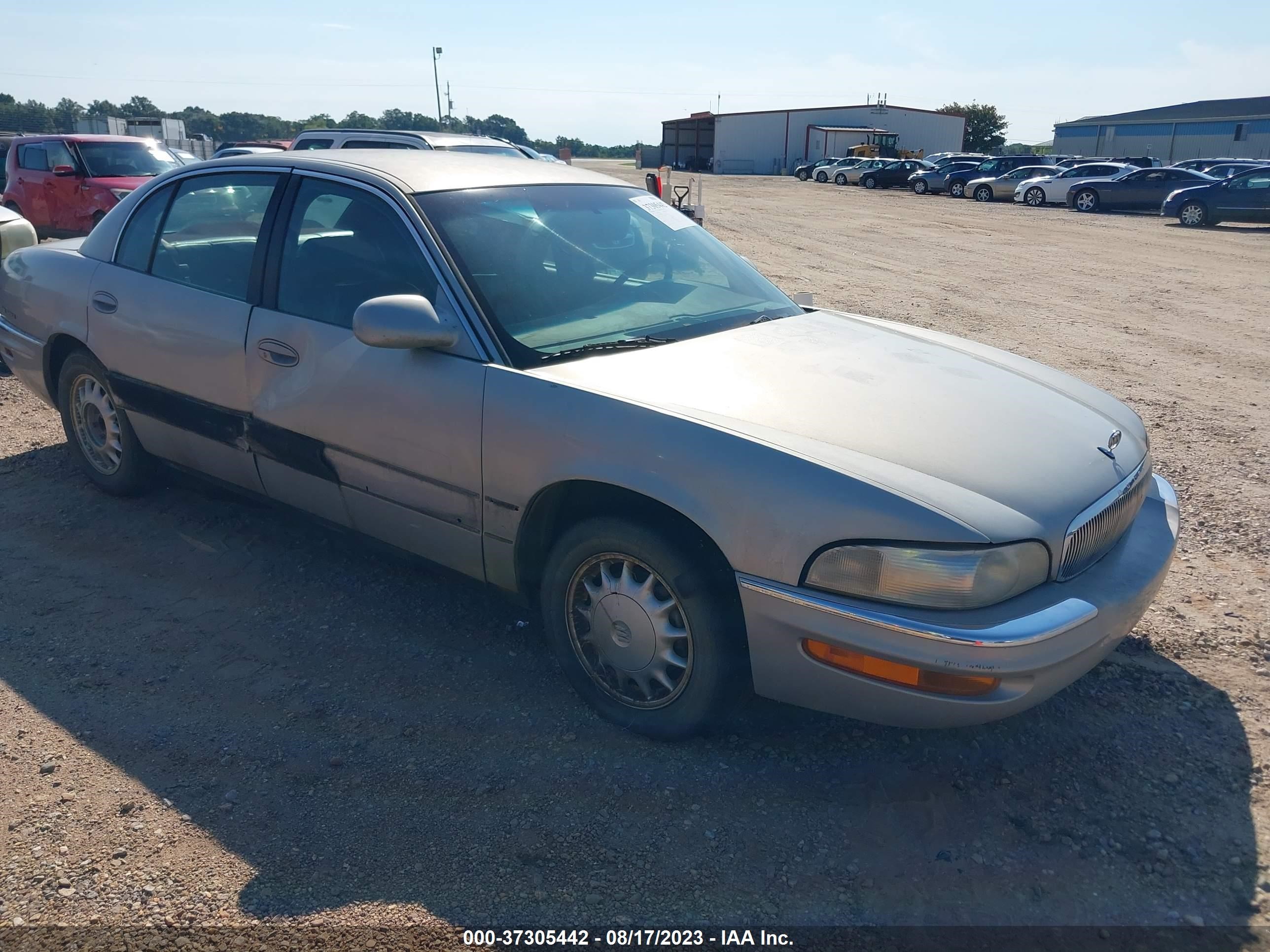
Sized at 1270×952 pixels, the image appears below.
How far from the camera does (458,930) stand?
232 centimetres

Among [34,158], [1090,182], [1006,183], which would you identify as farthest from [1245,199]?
[34,158]

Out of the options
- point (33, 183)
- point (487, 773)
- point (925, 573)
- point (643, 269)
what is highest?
point (33, 183)

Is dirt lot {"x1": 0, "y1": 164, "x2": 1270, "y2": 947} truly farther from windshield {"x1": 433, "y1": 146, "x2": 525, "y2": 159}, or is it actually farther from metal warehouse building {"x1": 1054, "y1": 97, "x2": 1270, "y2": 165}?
metal warehouse building {"x1": 1054, "y1": 97, "x2": 1270, "y2": 165}

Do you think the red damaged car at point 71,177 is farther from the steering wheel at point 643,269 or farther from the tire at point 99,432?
the steering wheel at point 643,269

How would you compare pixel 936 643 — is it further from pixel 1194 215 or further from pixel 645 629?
pixel 1194 215

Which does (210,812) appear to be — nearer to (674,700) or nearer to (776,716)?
(674,700)

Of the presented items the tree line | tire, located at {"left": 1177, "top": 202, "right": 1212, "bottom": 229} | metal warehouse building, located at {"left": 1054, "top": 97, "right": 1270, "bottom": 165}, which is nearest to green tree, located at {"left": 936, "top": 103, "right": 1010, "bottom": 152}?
metal warehouse building, located at {"left": 1054, "top": 97, "right": 1270, "bottom": 165}

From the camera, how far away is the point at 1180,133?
64.0 metres

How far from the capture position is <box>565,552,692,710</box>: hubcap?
2850mm

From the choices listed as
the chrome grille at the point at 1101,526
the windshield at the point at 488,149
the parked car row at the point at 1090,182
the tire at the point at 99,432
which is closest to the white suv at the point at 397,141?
the windshield at the point at 488,149

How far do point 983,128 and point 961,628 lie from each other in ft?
279

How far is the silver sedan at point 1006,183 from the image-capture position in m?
31.1

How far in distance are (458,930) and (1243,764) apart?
232 cm

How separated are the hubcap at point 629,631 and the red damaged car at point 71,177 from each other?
41.6 feet
